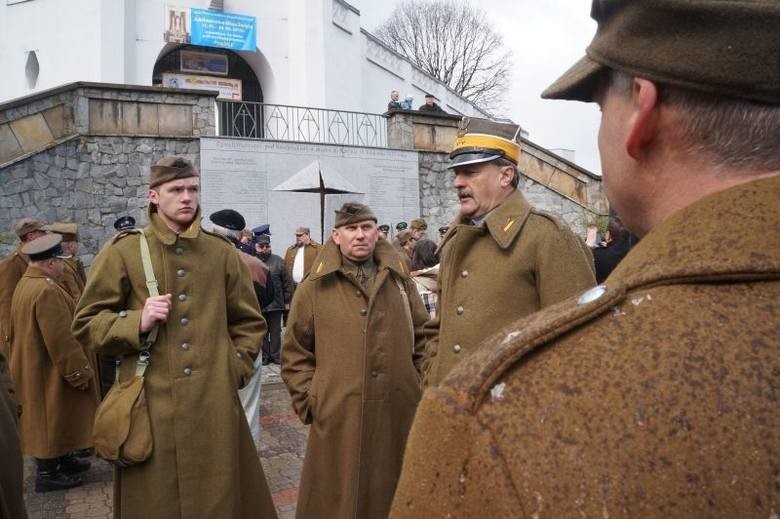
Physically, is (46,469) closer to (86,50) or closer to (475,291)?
(475,291)

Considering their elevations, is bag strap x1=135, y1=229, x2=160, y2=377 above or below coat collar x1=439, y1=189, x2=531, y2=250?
→ below

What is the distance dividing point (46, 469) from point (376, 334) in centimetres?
322

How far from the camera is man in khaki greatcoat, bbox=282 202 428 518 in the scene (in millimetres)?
3779

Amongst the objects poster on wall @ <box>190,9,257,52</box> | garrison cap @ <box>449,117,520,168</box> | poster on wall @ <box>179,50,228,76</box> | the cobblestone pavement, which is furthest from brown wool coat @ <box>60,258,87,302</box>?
poster on wall @ <box>179,50,228,76</box>

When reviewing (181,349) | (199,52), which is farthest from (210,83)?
(181,349)

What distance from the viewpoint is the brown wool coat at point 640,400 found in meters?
0.70

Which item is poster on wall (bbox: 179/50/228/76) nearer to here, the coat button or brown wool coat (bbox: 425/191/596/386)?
brown wool coat (bbox: 425/191/596/386)

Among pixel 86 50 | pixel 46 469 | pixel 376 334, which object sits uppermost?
pixel 86 50

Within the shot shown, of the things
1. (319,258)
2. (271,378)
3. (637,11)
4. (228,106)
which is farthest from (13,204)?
(637,11)

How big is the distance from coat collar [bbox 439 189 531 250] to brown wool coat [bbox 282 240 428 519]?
3.26 feet

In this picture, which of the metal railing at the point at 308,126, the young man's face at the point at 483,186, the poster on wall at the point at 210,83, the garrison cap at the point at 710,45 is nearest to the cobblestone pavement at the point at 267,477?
the young man's face at the point at 483,186

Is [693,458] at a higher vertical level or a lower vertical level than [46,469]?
higher

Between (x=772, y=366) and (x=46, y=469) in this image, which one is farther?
(x=46, y=469)

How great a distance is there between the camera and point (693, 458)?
70 cm
